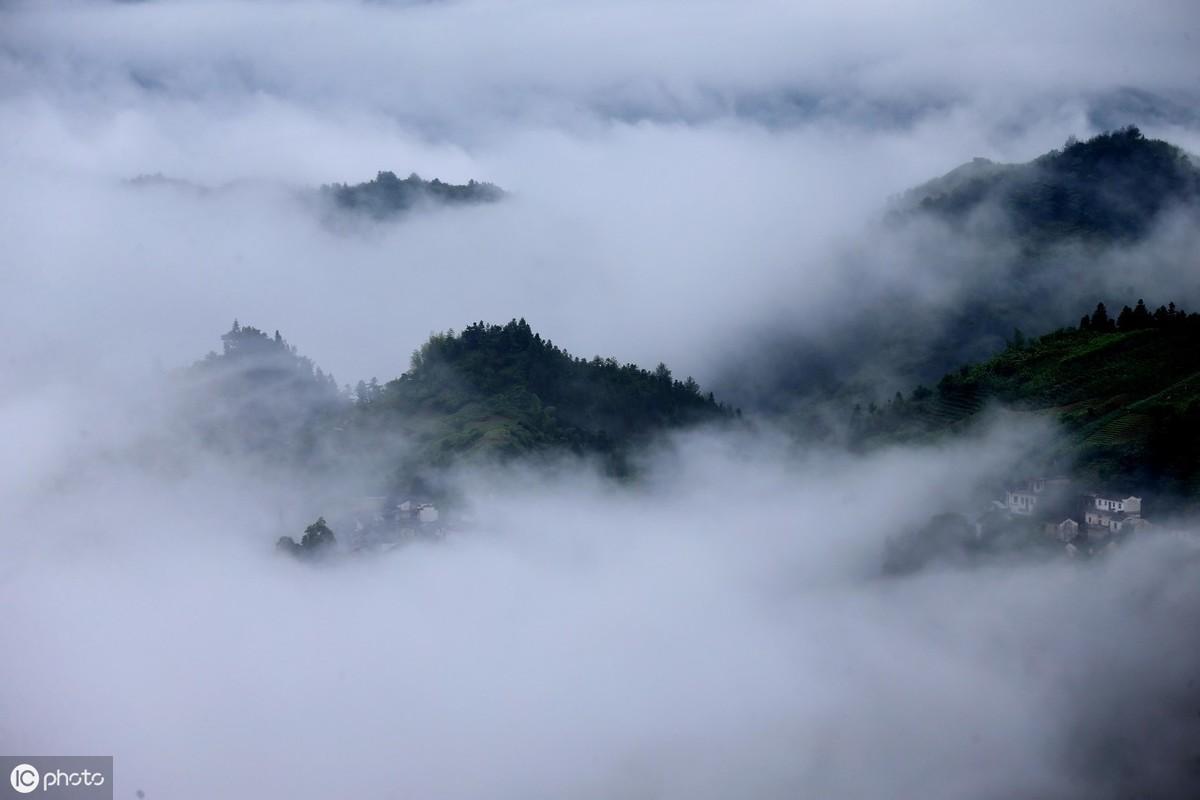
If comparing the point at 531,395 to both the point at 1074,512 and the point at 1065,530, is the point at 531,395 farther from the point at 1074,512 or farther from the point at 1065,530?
the point at 1065,530

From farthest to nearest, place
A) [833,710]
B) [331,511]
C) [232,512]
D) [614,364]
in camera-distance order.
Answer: [614,364], [232,512], [331,511], [833,710]

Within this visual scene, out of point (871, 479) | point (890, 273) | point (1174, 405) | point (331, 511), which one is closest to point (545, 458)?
point (331, 511)

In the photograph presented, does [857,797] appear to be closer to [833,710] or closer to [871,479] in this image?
[833,710]

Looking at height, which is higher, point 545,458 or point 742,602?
point 545,458

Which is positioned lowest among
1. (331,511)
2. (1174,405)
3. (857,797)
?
(857,797)

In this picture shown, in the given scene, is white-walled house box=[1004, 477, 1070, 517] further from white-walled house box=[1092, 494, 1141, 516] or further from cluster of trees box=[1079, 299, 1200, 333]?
cluster of trees box=[1079, 299, 1200, 333]

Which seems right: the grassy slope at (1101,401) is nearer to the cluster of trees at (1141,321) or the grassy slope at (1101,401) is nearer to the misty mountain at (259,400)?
the cluster of trees at (1141,321)
